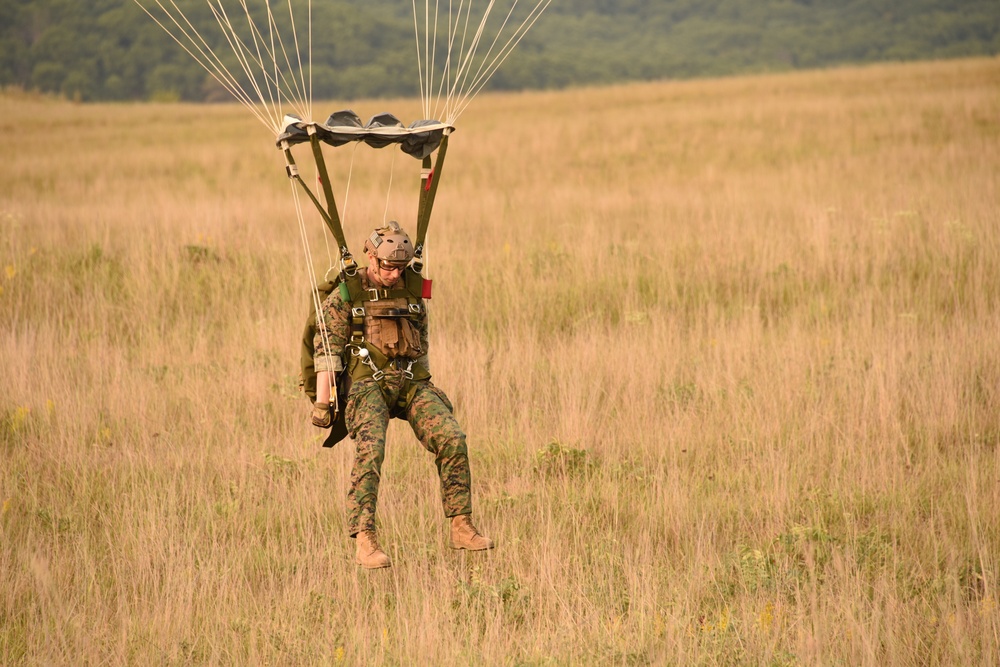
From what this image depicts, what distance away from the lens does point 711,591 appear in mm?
4859

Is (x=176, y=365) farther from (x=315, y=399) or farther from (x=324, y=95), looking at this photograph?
(x=324, y=95)

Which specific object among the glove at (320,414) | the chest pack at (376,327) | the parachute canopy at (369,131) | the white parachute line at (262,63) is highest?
the white parachute line at (262,63)

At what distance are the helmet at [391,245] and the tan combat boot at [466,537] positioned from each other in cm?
123

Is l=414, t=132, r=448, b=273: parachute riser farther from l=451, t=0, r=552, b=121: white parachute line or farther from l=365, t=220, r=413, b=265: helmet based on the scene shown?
l=451, t=0, r=552, b=121: white parachute line

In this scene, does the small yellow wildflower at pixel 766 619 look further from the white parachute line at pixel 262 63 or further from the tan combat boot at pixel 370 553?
the white parachute line at pixel 262 63

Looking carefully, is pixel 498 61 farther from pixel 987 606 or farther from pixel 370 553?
pixel 987 606

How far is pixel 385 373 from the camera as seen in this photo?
4953 millimetres

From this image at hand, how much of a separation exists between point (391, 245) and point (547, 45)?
456ft

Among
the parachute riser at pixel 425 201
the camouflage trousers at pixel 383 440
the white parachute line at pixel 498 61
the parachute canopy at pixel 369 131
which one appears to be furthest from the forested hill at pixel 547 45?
the camouflage trousers at pixel 383 440

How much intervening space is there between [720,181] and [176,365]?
35.8 feet

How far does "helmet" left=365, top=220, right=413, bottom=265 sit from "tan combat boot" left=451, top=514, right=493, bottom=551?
1.23 m

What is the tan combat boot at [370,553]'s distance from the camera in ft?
14.7

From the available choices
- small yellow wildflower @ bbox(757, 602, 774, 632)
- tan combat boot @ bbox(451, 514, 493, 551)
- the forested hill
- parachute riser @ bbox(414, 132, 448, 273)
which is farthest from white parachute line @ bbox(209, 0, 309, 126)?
the forested hill

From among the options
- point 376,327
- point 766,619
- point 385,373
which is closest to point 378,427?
point 385,373
